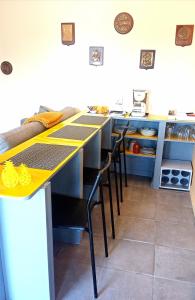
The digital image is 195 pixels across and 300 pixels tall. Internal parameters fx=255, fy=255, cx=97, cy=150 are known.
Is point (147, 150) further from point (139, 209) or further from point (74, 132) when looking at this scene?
point (74, 132)

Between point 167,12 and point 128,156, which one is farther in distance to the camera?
point 128,156

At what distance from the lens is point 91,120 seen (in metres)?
2.79

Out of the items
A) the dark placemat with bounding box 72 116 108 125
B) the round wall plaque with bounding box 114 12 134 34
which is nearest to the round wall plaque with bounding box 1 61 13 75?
the dark placemat with bounding box 72 116 108 125

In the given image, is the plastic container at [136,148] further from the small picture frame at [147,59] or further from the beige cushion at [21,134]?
the beige cushion at [21,134]

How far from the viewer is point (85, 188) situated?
2326 millimetres

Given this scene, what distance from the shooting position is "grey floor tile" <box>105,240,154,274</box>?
190cm

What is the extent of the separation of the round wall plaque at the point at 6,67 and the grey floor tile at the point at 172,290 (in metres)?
3.22

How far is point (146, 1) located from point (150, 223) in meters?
2.46

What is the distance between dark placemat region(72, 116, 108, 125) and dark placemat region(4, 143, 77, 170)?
2.86 ft

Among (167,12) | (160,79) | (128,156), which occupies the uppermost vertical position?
(167,12)

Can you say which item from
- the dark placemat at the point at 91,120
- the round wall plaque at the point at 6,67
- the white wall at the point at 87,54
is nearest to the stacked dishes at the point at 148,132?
the white wall at the point at 87,54

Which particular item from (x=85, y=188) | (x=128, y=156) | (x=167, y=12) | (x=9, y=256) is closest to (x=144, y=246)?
(x=85, y=188)

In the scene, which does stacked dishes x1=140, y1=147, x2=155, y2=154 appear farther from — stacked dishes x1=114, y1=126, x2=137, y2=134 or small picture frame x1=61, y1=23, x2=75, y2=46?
small picture frame x1=61, y1=23, x2=75, y2=46

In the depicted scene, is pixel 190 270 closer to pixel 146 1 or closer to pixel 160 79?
pixel 160 79
